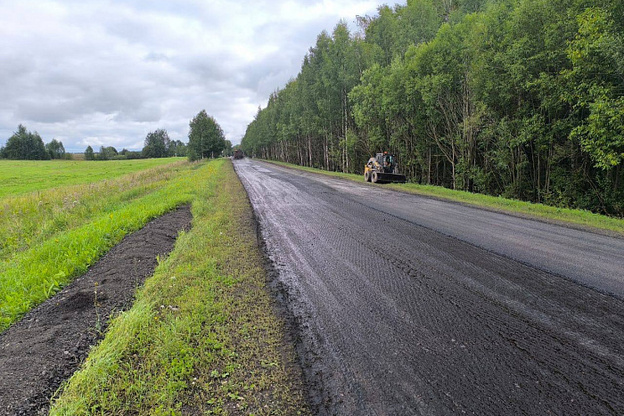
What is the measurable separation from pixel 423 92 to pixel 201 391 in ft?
66.0

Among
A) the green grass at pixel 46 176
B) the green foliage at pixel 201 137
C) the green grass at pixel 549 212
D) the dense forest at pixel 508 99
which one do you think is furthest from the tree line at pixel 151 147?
the green grass at pixel 549 212

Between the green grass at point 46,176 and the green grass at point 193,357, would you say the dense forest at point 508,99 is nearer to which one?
the green grass at point 193,357

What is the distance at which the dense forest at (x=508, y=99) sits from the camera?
10.8 meters

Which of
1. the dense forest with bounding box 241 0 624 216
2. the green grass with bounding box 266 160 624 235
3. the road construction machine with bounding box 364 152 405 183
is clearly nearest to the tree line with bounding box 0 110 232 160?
the dense forest with bounding box 241 0 624 216

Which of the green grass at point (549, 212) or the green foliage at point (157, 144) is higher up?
the green foliage at point (157, 144)

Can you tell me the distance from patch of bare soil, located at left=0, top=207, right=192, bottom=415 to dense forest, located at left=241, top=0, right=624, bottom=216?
1430 cm

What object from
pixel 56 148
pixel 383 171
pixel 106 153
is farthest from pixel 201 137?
pixel 56 148

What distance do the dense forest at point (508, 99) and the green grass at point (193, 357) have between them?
1301 cm

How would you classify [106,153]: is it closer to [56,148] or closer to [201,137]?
[56,148]

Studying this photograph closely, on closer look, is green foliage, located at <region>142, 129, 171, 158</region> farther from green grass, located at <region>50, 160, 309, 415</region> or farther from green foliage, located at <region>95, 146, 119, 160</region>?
green grass, located at <region>50, 160, 309, 415</region>

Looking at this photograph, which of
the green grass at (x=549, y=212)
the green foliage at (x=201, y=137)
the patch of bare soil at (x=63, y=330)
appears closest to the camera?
the patch of bare soil at (x=63, y=330)

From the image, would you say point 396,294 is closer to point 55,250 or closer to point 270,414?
point 270,414

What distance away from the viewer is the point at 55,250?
620cm

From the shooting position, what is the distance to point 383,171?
64.9ft
